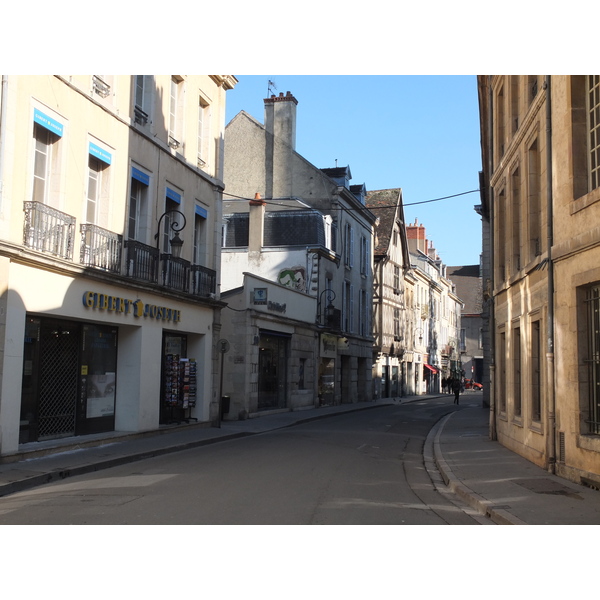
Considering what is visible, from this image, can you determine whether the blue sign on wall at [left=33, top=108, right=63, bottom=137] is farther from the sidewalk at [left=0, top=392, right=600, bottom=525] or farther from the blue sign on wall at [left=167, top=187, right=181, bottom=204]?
the sidewalk at [left=0, top=392, right=600, bottom=525]

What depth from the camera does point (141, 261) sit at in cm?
1653

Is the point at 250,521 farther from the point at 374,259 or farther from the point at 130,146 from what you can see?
the point at 374,259

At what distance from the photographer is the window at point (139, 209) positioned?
16969mm

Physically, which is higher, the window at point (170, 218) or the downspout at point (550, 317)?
the window at point (170, 218)

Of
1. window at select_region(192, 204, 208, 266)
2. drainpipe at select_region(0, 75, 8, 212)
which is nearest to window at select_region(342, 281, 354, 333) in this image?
window at select_region(192, 204, 208, 266)

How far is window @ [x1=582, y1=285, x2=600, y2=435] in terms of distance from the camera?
10.1m

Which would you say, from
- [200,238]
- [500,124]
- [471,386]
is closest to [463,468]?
[500,124]

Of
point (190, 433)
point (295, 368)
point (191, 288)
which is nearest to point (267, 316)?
point (295, 368)

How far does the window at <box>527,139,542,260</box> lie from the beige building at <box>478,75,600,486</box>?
0.06ft

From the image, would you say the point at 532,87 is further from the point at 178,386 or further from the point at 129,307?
the point at 178,386

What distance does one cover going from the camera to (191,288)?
63.2ft

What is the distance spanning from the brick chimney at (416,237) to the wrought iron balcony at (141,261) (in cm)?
4677

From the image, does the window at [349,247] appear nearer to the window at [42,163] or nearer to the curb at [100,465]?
the curb at [100,465]

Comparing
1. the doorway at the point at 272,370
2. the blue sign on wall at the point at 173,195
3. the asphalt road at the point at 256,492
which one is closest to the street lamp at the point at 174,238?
the blue sign on wall at the point at 173,195
